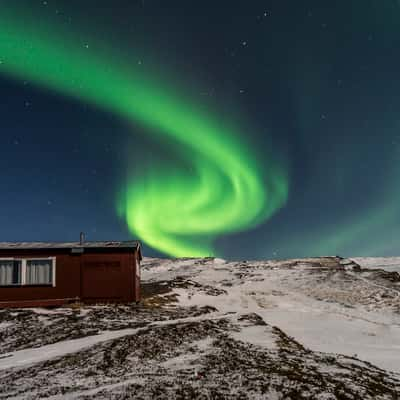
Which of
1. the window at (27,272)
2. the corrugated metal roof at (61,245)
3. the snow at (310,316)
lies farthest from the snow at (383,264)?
the window at (27,272)

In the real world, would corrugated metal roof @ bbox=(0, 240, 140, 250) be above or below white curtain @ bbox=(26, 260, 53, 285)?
above

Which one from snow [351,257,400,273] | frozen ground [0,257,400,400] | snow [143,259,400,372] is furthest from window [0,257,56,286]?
snow [351,257,400,273]

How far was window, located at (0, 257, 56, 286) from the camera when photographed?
79.6 feet

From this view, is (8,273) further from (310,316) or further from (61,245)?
(310,316)

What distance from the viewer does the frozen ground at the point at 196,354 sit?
25.2 feet

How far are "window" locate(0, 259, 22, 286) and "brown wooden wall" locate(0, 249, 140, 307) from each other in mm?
350

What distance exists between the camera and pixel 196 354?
36.0 feet

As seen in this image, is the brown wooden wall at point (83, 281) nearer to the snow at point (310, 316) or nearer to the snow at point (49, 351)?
the snow at point (310, 316)

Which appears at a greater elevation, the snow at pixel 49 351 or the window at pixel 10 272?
the window at pixel 10 272

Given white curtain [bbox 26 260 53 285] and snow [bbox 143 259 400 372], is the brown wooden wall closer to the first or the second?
white curtain [bbox 26 260 53 285]

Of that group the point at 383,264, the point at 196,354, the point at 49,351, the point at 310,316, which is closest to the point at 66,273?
the point at 49,351

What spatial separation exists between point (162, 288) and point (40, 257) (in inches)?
545

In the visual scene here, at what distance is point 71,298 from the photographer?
2480 cm

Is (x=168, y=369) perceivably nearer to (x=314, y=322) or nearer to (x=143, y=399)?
(x=143, y=399)
